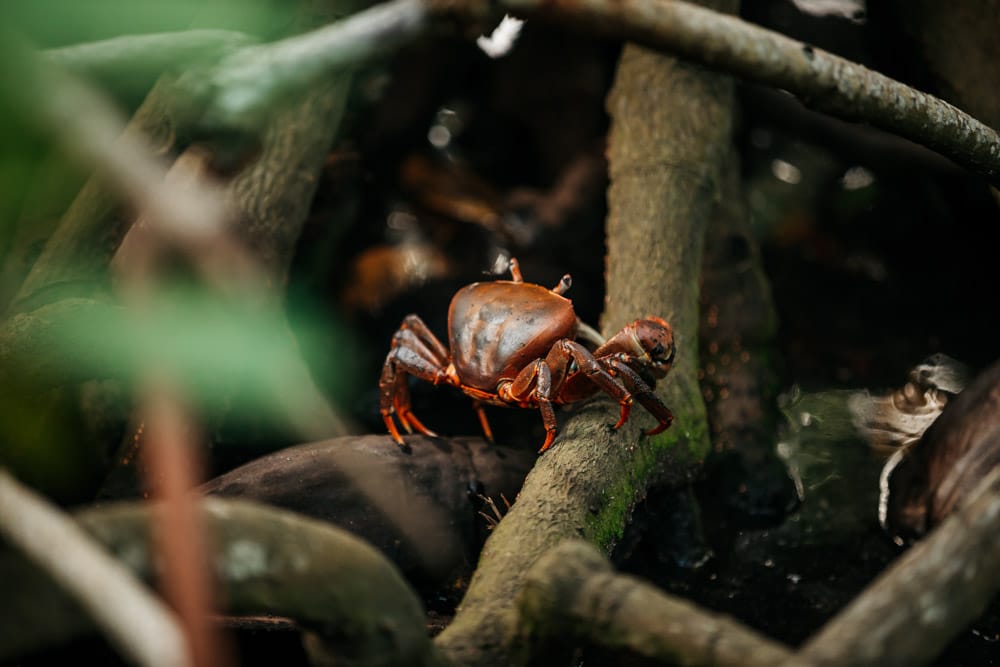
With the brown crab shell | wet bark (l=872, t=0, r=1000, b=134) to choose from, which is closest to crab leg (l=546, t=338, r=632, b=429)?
the brown crab shell

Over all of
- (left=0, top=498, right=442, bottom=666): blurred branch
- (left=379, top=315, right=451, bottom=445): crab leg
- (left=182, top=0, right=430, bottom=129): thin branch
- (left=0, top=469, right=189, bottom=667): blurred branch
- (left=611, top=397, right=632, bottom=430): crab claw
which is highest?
(left=182, top=0, right=430, bottom=129): thin branch

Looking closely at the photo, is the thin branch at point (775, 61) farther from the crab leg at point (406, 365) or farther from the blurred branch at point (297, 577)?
the crab leg at point (406, 365)

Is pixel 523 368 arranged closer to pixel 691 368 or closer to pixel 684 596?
pixel 691 368

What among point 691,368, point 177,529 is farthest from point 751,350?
Result: point 177,529

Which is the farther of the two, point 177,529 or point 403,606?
point 403,606

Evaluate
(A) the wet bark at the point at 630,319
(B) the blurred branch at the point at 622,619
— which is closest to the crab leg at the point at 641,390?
(A) the wet bark at the point at 630,319

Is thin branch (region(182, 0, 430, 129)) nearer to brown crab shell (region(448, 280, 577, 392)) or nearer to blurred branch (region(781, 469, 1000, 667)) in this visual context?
brown crab shell (region(448, 280, 577, 392))
